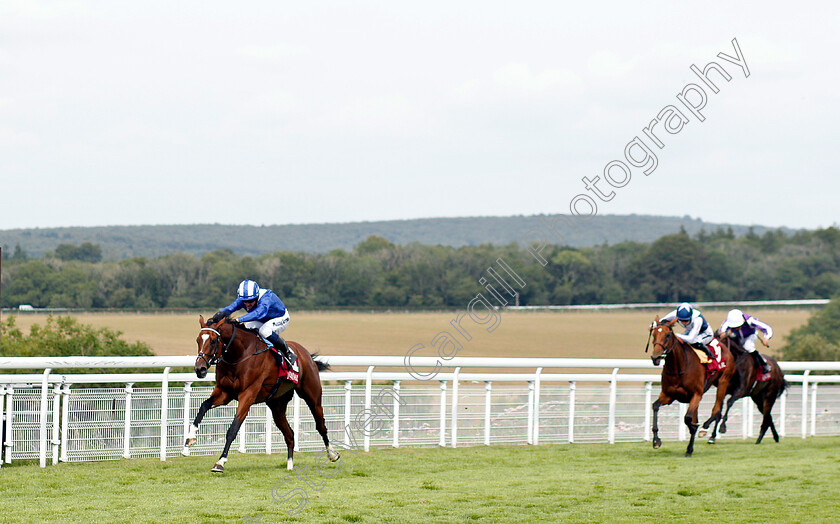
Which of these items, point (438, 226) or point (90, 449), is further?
point (438, 226)

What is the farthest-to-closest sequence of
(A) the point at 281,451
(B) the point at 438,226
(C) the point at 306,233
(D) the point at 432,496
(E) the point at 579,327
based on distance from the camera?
1. (B) the point at 438,226
2. (C) the point at 306,233
3. (E) the point at 579,327
4. (A) the point at 281,451
5. (D) the point at 432,496

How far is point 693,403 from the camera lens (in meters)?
9.86

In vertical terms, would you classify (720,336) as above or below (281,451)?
above

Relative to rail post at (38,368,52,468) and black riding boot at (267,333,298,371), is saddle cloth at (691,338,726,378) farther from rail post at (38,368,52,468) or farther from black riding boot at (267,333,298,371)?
rail post at (38,368,52,468)

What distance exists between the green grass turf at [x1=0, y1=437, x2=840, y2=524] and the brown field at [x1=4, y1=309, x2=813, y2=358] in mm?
20463

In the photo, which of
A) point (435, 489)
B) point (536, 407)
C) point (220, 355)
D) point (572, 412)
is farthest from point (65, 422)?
point (572, 412)

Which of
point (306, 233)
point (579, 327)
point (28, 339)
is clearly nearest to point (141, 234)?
point (306, 233)

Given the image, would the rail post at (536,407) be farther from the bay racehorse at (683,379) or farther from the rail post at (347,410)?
the rail post at (347,410)

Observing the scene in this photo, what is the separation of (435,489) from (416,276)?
49.0 metres

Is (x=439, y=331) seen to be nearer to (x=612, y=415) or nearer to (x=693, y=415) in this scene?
(x=612, y=415)

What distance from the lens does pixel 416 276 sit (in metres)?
55.9

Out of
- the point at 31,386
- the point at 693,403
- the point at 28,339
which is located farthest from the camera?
the point at 28,339

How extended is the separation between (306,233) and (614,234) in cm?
5790

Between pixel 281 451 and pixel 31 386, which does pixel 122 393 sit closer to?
pixel 31 386
